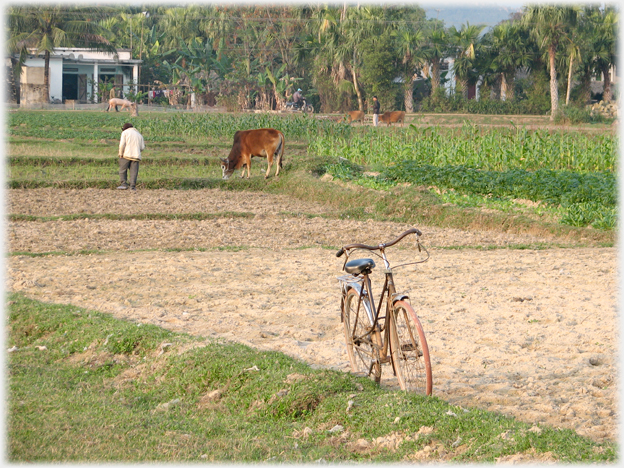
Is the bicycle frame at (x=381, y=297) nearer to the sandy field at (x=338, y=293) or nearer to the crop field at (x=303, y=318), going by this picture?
the crop field at (x=303, y=318)

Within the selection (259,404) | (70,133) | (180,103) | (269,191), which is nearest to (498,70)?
(180,103)

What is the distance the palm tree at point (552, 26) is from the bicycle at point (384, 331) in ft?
109

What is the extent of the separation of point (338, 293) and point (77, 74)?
47768 millimetres

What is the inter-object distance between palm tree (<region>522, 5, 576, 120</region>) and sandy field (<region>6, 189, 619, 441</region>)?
27922 millimetres

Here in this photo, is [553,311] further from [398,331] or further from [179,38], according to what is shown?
[179,38]

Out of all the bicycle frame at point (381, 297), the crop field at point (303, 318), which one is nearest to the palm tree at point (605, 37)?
the crop field at point (303, 318)

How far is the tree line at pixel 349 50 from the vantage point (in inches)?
1588

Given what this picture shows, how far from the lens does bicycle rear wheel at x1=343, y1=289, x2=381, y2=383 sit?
4.97 m

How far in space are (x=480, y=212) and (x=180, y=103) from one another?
43.8m

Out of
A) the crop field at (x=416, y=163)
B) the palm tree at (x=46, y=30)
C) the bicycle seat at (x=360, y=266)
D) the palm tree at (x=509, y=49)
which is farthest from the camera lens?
the palm tree at (x=46, y=30)

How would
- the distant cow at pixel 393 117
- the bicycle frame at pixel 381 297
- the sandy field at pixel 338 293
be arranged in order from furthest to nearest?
the distant cow at pixel 393 117, the sandy field at pixel 338 293, the bicycle frame at pixel 381 297

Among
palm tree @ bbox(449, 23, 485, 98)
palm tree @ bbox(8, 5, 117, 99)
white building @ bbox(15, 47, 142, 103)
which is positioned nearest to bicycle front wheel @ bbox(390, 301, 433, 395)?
palm tree @ bbox(449, 23, 485, 98)

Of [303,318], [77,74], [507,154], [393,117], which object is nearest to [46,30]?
[77,74]

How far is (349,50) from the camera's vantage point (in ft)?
148
